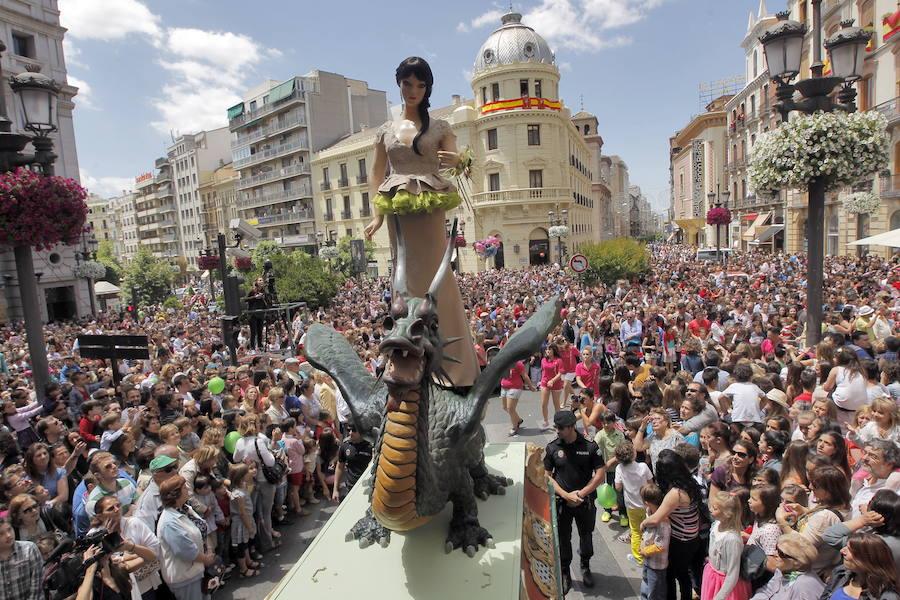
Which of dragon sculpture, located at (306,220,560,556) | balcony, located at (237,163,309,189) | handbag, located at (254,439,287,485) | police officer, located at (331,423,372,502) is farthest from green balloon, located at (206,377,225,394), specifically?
balcony, located at (237,163,309,189)

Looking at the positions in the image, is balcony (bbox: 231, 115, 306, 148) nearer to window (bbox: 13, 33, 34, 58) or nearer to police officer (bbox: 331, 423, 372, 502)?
window (bbox: 13, 33, 34, 58)

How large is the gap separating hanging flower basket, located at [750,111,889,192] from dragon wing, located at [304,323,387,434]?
5.66 meters

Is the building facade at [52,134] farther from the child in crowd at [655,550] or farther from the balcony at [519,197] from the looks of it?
the child in crowd at [655,550]

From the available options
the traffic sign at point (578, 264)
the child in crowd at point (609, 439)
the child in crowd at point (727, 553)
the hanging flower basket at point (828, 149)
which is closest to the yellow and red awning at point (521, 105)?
the traffic sign at point (578, 264)

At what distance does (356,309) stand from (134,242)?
7508 cm

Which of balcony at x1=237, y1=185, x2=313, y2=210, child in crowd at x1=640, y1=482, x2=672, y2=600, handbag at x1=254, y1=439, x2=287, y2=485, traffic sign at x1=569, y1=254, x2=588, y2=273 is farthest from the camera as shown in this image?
balcony at x1=237, y1=185, x2=313, y2=210

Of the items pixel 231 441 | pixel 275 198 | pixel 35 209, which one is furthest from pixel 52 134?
pixel 275 198

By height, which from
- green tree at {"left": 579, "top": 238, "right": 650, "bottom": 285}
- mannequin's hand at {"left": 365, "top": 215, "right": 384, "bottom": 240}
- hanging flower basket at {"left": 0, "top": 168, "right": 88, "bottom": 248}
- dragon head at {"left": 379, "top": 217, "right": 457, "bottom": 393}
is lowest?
green tree at {"left": 579, "top": 238, "right": 650, "bottom": 285}

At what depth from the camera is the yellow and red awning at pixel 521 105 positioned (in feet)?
114

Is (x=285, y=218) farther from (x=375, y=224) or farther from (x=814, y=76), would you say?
(x=375, y=224)

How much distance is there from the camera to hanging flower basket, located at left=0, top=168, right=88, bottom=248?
5324mm

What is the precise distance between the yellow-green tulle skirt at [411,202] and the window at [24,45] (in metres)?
26.4

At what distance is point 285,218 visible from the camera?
5025 centimetres

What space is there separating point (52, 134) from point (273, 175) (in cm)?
2940
